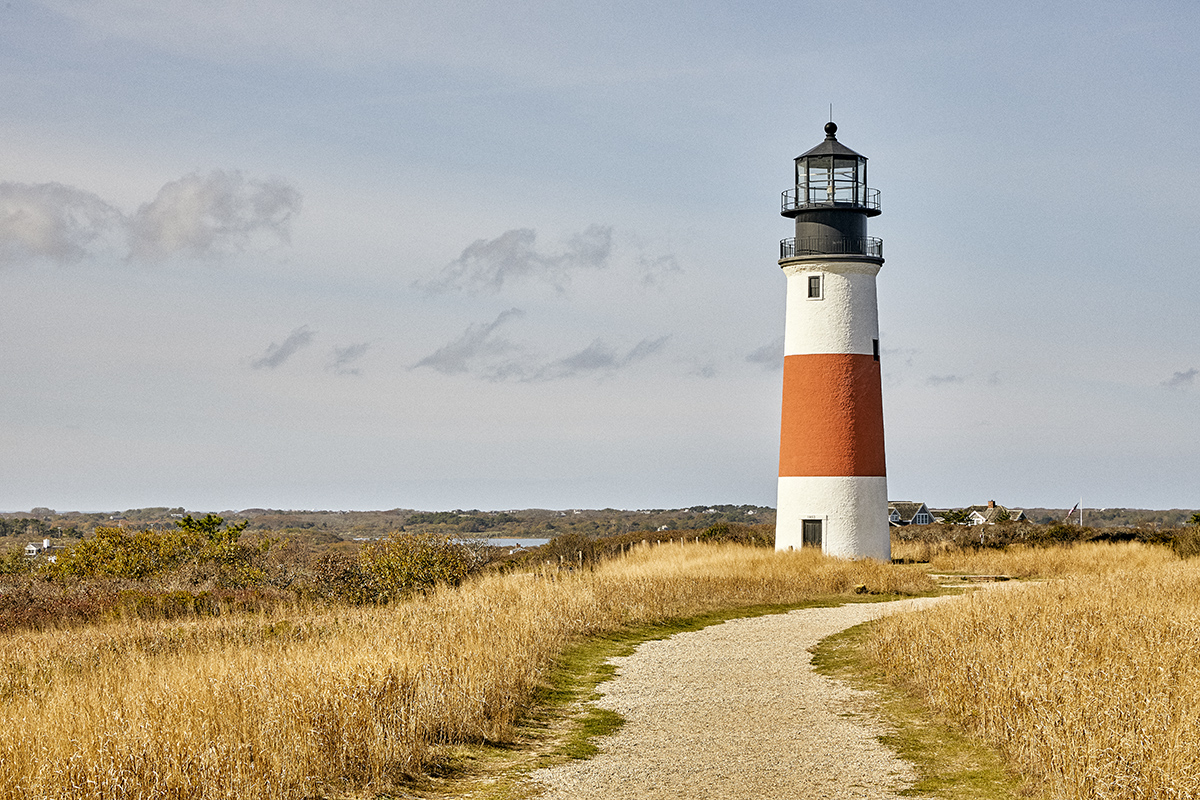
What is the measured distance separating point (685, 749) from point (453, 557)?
45.7 ft

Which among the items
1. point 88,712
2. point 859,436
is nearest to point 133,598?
point 88,712

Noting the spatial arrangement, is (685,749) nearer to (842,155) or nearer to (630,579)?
(630,579)

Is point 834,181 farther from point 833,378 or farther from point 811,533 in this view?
point 811,533

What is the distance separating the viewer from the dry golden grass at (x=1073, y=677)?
335 inches

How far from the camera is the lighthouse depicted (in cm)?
3047

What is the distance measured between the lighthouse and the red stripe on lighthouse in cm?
3

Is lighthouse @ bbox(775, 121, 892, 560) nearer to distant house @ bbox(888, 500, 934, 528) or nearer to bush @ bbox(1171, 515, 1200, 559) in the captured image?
Answer: bush @ bbox(1171, 515, 1200, 559)

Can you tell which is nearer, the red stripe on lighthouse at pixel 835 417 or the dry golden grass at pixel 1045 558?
the red stripe on lighthouse at pixel 835 417

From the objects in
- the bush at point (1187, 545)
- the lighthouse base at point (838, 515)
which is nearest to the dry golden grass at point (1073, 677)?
the lighthouse base at point (838, 515)

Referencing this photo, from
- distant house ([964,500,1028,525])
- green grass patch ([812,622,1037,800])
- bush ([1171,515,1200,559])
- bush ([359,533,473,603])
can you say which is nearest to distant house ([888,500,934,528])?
distant house ([964,500,1028,525])

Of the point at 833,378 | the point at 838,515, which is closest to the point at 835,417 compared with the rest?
the point at 833,378

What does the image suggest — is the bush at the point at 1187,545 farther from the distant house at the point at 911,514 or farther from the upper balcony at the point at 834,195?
the distant house at the point at 911,514

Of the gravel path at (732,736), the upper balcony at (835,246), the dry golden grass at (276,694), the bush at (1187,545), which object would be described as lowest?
the gravel path at (732,736)

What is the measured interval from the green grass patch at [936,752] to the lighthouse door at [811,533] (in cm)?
1591
